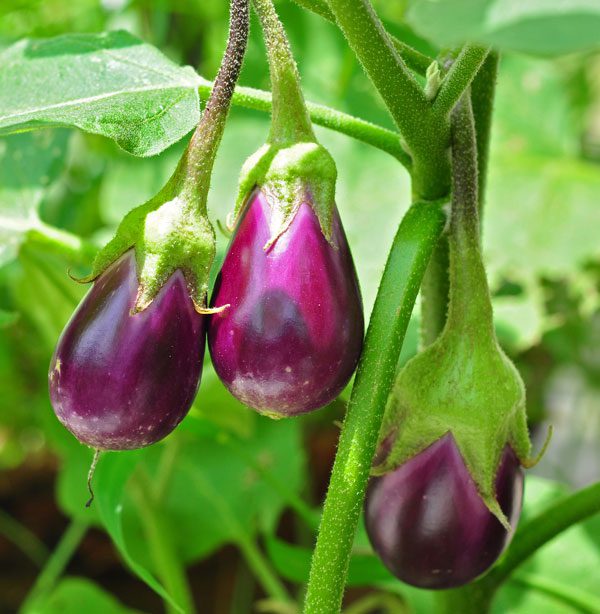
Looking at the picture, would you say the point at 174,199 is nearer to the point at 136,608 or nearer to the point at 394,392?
the point at 394,392

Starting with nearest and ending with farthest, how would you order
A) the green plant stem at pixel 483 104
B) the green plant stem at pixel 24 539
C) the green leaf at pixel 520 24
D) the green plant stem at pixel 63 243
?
the green leaf at pixel 520 24 → the green plant stem at pixel 483 104 → the green plant stem at pixel 63 243 → the green plant stem at pixel 24 539

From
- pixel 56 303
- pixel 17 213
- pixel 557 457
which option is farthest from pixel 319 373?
pixel 557 457

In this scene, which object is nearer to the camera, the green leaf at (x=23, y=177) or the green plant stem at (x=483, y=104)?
the green plant stem at (x=483, y=104)

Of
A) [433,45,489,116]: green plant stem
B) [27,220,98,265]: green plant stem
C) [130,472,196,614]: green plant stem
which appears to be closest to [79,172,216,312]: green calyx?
[433,45,489,116]: green plant stem

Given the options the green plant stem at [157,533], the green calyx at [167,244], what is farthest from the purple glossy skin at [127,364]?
the green plant stem at [157,533]

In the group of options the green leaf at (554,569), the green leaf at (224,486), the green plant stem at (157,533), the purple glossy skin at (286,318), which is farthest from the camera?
the green leaf at (224,486)

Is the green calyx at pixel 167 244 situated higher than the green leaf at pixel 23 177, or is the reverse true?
the green calyx at pixel 167 244

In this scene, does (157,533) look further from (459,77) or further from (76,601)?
(459,77)

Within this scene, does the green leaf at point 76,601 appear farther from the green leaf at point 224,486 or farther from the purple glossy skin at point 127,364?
the purple glossy skin at point 127,364
